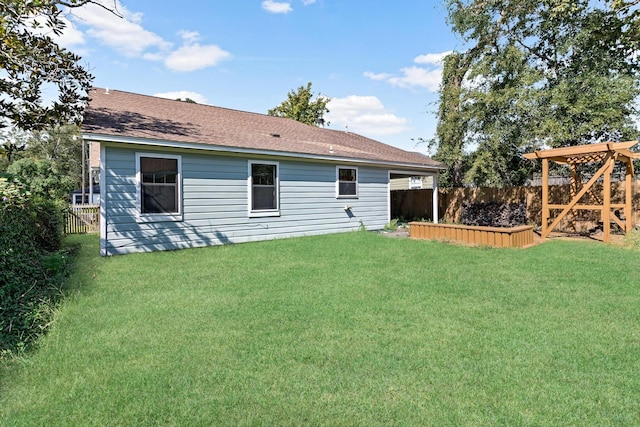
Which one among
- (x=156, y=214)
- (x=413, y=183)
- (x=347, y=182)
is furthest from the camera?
(x=413, y=183)

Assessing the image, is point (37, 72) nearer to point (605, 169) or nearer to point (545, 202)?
point (545, 202)

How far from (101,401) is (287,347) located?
4.51 feet

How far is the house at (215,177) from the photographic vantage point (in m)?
7.47

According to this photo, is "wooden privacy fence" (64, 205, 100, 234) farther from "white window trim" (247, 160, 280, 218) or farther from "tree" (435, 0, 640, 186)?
"tree" (435, 0, 640, 186)

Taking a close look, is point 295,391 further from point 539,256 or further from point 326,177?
point 326,177

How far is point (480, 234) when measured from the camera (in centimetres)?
845

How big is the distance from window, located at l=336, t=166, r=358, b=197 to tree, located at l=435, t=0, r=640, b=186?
14.4ft

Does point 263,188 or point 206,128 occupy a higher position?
point 206,128

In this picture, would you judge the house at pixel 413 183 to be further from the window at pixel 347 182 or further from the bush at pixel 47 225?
the bush at pixel 47 225

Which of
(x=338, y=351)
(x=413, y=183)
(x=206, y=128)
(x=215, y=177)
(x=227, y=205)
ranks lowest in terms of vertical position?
(x=338, y=351)

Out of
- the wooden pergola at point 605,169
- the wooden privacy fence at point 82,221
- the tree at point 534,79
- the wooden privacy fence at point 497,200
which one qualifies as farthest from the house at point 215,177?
the wooden pergola at point 605,169

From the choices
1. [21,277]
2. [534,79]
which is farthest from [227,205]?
[534,79]

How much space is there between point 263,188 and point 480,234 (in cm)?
571

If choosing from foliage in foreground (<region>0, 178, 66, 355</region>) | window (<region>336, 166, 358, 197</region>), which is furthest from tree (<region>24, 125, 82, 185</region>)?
foliage in foreground (<region>0, 178, 66, 355</region>)
